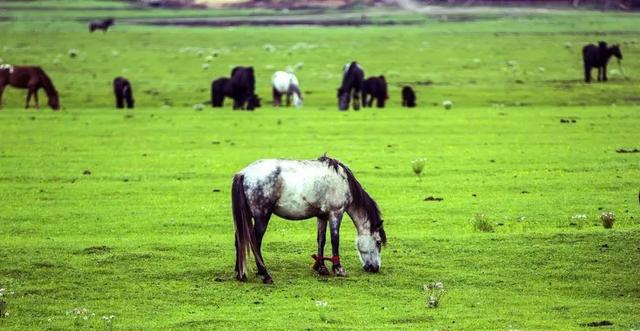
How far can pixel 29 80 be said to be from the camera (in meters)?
42.5

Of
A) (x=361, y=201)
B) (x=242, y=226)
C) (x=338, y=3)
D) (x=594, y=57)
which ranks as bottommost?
(x=338, y=3)

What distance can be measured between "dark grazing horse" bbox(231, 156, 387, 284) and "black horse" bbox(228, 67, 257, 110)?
27315 millimetres

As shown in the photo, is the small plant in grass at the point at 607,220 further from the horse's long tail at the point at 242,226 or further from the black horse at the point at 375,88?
the black horse at the point at 375,88

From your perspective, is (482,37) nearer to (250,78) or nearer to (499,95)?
(499,95)

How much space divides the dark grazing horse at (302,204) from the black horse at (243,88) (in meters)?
27.3

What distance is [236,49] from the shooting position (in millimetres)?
72812

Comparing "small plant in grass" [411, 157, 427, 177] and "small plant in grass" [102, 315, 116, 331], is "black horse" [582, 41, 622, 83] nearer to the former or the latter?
"small plant in grass" [411, 157, 427, 177]

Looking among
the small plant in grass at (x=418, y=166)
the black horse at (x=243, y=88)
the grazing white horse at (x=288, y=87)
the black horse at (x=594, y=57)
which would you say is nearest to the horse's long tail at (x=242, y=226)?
the small plant in grass at (x=418, y=166)

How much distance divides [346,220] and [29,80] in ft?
87.4

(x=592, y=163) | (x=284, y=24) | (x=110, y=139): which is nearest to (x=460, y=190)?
(x=592, y=163)

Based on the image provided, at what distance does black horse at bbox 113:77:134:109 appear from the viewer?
141 feet

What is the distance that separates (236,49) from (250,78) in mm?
31948

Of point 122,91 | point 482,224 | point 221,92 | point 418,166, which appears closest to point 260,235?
point 482,224

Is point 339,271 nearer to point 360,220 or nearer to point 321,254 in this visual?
point 321,254
